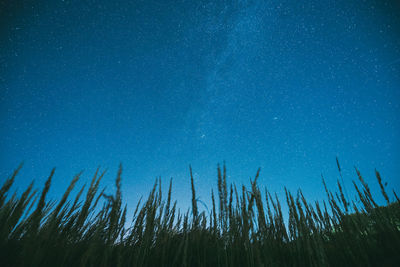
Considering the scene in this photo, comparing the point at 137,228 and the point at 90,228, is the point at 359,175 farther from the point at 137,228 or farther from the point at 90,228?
the point at 90,228

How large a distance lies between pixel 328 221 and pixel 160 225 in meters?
1.67

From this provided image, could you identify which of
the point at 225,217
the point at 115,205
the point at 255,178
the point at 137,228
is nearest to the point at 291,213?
the point at 255,178

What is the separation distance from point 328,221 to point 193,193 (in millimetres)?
1383

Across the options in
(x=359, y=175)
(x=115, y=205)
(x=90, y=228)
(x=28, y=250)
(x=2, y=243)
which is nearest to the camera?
(x=115, y=205)

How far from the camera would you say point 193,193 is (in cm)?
180

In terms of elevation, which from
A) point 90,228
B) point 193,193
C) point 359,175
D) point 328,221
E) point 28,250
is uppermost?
point 359,175

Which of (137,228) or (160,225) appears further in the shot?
(160,225)

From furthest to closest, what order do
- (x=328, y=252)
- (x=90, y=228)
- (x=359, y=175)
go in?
(x=359, y=175) < (x=90, y=228) < (x=328, y=252)

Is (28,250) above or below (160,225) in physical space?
below

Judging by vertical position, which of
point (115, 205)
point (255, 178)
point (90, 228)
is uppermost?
point (255, 178)

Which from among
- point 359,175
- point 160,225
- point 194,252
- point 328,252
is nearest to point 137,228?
point 160,225

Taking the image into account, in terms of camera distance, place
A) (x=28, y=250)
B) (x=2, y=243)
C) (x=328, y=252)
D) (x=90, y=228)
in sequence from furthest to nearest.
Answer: (x=90, y=228), (x=328, y=252), (x=2, y=243), (x=28, y=250)

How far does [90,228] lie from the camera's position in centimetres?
178

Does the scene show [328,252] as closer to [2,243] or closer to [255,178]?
[255,178]
